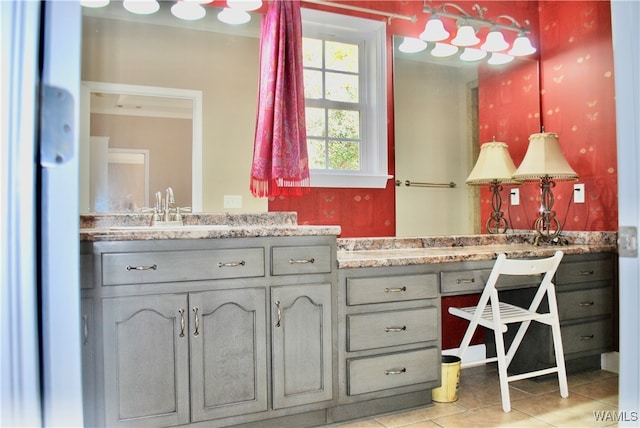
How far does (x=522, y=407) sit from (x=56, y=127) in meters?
2.36

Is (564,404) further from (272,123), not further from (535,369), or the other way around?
(272,123)

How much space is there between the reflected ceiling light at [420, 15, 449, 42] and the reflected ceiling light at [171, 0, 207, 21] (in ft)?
4.39

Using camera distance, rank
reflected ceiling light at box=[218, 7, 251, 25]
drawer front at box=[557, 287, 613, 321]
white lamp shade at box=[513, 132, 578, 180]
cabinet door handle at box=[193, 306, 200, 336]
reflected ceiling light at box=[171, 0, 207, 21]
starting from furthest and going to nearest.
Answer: white lamp shade at box=[513, 132, 578, 180]
drawer front at box=[557, 287, 613, 321]
reflected ceiling light at box=[218, 7, 251, 25]
reflected ceiling light at box=[171, 0, 207, 21]
cabinet door handle at box=[193, 306, 200, 336]

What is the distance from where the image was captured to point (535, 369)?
258 centimetres

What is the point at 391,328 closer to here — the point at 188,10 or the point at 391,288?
the point at 391,288

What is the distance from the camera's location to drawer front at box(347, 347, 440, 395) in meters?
2.01

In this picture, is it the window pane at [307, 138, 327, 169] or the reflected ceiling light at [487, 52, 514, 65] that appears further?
the reflected ceiling light at [487, 52, 514, 65]

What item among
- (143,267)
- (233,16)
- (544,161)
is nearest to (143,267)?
(143,267)

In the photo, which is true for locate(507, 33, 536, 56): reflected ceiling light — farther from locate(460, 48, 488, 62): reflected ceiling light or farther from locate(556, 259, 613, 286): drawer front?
locate(556, 259, 613, 286): drawer front

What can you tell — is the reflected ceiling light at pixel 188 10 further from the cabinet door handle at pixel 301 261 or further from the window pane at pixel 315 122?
the cabinet door handle at pixel 301 261

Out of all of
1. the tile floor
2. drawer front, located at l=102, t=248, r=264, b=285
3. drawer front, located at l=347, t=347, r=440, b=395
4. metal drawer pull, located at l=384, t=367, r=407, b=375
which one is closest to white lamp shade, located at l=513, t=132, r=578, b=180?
the tile floor

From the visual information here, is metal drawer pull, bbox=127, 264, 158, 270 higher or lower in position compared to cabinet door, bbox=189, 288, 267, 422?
higher

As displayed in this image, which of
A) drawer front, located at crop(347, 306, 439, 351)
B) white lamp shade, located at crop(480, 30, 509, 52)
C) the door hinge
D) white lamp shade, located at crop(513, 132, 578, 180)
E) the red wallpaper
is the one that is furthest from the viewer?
white lamp shade, located at crop(480, 30, 509, 52)

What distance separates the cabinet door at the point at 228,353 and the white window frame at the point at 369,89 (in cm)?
105
